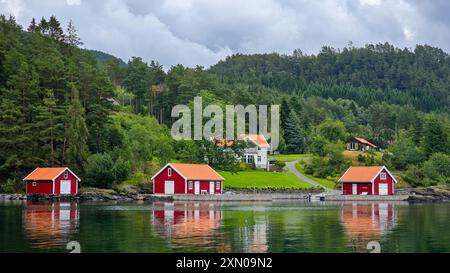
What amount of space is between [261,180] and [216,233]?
5492 centimetres

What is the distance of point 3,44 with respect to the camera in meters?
82.5

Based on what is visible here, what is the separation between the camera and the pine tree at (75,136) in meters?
73.4

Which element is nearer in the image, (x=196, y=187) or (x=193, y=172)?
(x=196, y=187)

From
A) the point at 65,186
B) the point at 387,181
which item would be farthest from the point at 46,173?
the point at 387,181

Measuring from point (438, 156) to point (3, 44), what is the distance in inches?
2282

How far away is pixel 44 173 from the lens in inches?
2790

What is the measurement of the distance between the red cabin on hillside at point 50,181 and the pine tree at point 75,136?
9.89 ft

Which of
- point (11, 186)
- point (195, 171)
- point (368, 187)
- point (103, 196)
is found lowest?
point (103, 196)

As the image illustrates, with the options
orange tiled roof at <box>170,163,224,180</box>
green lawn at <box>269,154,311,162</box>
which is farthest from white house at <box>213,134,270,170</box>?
orange tiled roof at <box>170,163,224,180</box>

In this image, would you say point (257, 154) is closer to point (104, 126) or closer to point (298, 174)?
point (298, 174)

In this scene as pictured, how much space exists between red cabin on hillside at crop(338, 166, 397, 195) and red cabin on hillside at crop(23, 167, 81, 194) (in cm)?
3143

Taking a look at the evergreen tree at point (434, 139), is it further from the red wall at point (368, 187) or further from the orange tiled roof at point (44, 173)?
the orange tiled roof at point (44, 173)
